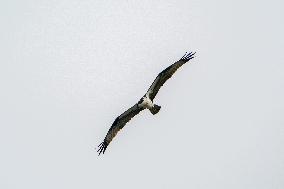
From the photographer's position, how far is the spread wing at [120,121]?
70.4 ft

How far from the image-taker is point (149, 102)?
21.1m

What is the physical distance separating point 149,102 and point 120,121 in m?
1.36

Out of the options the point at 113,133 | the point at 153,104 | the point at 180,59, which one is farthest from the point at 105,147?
the point at 180,59

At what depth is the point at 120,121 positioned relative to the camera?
71.1ft

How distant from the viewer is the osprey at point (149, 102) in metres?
20.2

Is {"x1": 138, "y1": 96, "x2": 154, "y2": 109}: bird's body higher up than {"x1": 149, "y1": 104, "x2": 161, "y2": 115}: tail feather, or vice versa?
{"x1": 138, "y1": 96, "x2": 154, "y2": 109}: bird's body

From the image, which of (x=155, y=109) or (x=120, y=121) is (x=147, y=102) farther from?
(x=120, y=121)

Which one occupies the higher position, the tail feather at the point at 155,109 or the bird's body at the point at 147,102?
the bird's body at the point at 147,102

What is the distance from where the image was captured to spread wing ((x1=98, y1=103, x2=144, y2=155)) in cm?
2147

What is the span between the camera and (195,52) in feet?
64.8

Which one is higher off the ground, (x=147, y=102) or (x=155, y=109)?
(x=147, y=102)

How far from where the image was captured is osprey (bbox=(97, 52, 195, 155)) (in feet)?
66.4

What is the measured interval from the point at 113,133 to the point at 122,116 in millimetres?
819

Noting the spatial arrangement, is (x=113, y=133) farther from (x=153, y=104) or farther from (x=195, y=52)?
(x=195, y=52)
